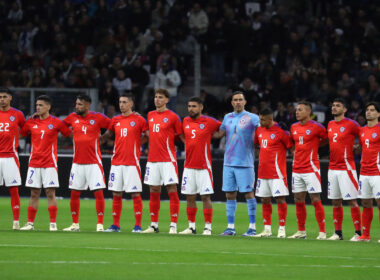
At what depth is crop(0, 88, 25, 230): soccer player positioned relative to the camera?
15773mm

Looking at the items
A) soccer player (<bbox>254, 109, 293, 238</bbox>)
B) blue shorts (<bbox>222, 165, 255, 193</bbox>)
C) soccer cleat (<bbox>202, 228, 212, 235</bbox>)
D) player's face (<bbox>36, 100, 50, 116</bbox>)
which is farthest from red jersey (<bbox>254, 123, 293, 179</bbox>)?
player's face (<bbox>36, 100, 50, 116</bbox>)

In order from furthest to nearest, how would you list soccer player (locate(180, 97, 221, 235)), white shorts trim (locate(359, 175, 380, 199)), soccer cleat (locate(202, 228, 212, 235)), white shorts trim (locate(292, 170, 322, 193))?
1. soccer player (locate(180, 97, 221, 235))
2. soccer cleat (locate(202, 228, 212, 235))
3. white shorts trim (locate(292, 170, 322, 193))
4. white shorts trim (locate(359, 175, 380, 199))

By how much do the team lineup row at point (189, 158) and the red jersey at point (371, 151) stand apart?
1.21 feet

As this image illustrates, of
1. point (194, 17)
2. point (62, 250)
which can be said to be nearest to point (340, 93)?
point (194, 17)

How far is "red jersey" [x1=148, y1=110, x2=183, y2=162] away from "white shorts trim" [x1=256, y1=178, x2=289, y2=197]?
161 centimetres

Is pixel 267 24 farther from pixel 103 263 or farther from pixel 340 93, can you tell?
pixel 103 263

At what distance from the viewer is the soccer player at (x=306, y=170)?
1514 centimetres

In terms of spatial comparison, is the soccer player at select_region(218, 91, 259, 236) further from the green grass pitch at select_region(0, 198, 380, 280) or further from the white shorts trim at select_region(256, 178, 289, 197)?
the green grass pitch at select_region(0, 198, 380, 280)

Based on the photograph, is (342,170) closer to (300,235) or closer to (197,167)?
(300,235)

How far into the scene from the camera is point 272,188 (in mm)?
15367

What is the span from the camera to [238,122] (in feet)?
51.4

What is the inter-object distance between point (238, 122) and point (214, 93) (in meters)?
10.8

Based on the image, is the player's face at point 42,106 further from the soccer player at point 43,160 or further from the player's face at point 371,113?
the player's face at point 371,113

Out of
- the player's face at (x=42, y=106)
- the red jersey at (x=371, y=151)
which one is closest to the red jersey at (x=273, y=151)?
the red jersey at (x=371, y=151)
